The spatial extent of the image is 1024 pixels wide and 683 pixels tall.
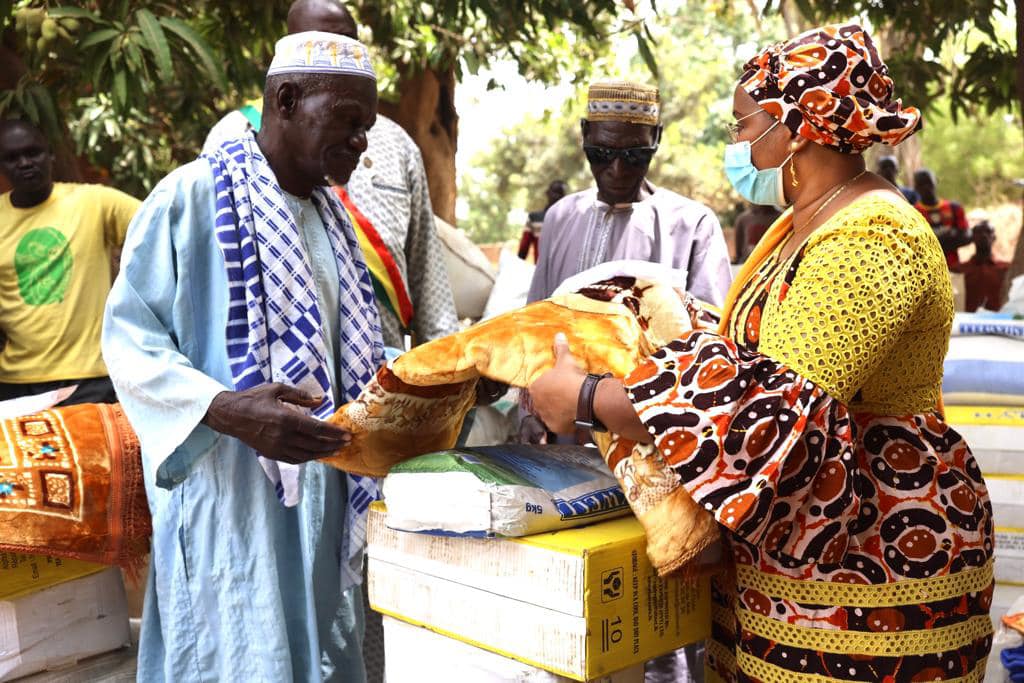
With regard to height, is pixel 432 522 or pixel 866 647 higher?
pixel 432 522

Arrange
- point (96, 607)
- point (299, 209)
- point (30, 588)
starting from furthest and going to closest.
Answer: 1. point (96, 607)
2. point (30, 588)
3. point (299, 209)

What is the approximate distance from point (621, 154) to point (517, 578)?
2.21m

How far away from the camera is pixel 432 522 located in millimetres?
1814

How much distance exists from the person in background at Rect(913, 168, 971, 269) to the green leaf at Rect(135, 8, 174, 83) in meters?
5.95

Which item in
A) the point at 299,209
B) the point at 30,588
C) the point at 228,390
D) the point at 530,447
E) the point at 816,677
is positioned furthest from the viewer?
the point at 30,588

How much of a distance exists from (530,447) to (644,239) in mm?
1689

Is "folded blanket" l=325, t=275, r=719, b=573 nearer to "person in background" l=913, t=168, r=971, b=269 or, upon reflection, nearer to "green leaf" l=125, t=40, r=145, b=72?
"green leaf" l=125, t=40, r=145, b=72

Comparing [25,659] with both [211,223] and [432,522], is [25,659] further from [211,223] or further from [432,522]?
[432,522]

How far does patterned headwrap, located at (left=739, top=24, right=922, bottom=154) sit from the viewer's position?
1.75 metres

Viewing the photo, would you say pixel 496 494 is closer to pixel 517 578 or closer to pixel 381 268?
pixel 517 578

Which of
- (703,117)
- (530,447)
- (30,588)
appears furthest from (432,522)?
(703,117)

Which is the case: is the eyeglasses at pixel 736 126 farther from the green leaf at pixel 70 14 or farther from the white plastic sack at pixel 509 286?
the green leaf at pixel 70 14

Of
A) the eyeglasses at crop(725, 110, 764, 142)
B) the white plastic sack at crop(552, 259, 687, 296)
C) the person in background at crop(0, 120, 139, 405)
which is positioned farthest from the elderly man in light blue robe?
the person in background at crop(0, 120, 139, 405)

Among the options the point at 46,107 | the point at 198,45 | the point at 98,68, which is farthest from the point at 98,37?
the point at 46,107
